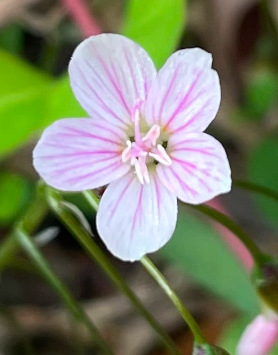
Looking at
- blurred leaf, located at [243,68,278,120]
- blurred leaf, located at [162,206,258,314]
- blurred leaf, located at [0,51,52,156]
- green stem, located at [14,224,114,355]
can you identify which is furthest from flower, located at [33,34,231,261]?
blurred leaf, located at [243,68,278,120]

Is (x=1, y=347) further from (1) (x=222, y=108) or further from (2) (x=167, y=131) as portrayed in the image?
(2) (x=167, y=131)

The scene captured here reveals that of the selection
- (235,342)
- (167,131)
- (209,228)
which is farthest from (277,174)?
(167,131)

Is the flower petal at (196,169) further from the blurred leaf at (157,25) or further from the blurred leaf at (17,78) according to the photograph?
the blurred leaf at (17,78)

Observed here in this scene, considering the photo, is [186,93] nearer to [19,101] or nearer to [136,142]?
[136,142]

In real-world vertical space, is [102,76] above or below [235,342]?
above

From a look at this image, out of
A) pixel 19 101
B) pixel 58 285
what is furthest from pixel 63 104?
pixel 58 285

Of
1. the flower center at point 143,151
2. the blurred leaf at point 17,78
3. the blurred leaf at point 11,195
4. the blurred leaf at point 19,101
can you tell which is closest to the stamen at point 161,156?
the flower center at point 143,151
